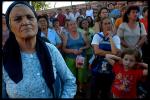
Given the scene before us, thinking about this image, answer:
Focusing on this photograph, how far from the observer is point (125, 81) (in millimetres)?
2363

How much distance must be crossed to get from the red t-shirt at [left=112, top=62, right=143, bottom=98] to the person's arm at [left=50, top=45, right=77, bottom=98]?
79 cm

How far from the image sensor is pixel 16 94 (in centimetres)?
150

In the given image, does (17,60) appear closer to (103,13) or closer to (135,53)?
(135,53)

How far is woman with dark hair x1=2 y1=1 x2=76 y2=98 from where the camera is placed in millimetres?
1497

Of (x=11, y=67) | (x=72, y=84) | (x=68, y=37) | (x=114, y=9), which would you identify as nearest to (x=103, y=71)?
(x=114, y=9)

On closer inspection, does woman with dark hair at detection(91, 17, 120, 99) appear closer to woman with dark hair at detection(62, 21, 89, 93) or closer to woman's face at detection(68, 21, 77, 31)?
woman with dark hair at detection(62, 21, 89, 93)

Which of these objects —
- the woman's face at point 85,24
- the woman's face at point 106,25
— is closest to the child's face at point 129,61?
the woman's face at point 106,25

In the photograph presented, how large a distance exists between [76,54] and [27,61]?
6.16 feet

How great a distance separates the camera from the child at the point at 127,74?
2.31 m

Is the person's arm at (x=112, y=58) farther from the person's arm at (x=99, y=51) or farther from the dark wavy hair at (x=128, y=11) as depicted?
the dark wavy hair at (x=128, y=11)

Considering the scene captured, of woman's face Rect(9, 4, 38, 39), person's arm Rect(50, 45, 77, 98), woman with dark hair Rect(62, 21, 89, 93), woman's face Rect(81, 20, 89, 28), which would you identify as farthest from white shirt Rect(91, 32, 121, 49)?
woman's face Rect(9, 4, 38, 39)

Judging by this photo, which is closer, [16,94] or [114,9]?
[16,94]

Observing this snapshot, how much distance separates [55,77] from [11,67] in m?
0.22

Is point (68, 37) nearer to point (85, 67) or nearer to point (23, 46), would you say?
point (85, 67)
